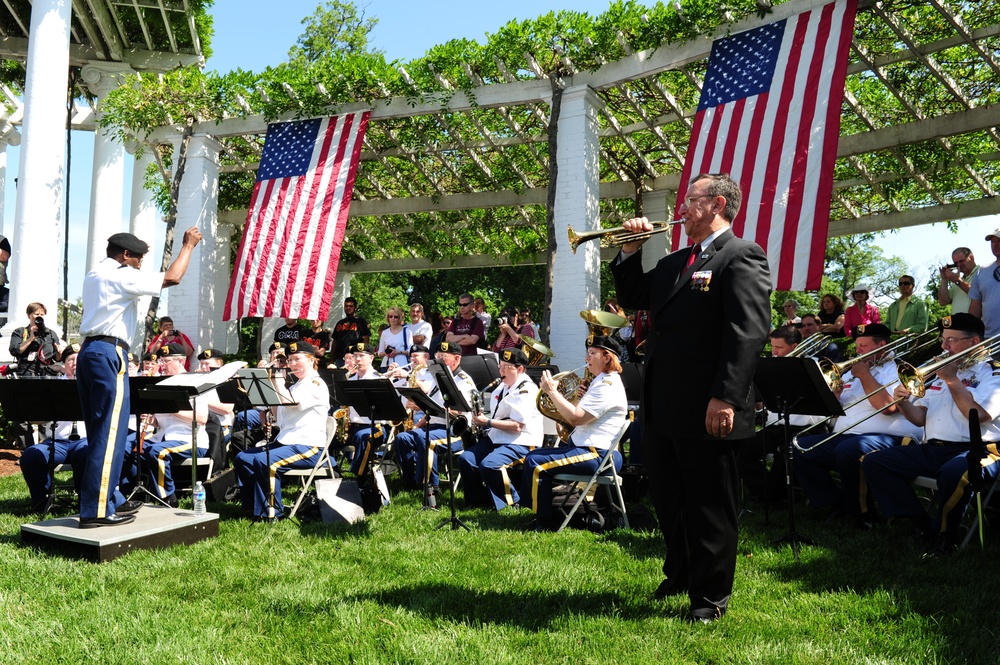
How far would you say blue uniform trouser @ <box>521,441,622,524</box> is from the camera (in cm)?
693

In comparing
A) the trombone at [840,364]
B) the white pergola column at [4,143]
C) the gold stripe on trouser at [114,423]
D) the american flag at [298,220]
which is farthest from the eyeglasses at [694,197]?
the white pergola column at [4,143]

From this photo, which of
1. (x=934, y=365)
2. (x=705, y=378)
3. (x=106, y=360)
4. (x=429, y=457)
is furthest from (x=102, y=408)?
(x=934, y=365)

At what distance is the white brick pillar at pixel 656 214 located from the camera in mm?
17781

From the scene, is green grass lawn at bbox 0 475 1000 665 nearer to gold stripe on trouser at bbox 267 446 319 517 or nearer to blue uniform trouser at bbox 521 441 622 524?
blue uniform trouser at bbox 521 441 622 524

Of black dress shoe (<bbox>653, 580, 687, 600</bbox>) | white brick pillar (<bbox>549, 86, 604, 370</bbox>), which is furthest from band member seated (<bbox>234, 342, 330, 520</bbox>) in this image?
white brick pillar (<bbox>549, 86, 604, 370</bbox>)

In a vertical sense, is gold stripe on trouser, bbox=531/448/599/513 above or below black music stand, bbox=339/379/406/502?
below

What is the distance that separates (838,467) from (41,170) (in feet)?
42.6

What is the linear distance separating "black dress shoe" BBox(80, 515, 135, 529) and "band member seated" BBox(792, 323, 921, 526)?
5.44 meters

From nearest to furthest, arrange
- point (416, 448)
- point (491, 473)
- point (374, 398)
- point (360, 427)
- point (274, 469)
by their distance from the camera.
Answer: point (274, 469) → point (374, 398) → point (491, 473) → point (416, 448) → point (360, 427)

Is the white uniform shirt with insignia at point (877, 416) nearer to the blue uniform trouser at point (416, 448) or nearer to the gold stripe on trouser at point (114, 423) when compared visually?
the blue uniform trouser at point (416, 448)

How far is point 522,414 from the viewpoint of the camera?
8.06 m

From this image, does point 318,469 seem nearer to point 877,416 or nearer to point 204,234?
point 877,416

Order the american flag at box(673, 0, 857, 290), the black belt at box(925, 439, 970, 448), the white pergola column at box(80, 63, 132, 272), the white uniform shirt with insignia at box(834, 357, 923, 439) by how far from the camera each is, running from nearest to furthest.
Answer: the black belt at box(925, 439, 970, 448), the white uniform shirt with insignia at box(834, 357, 923, 439), the american flag at box(673, 0, 857, 290), the white pergola column at box(80, 63, 132, 272)

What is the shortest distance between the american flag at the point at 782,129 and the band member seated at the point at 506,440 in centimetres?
326
